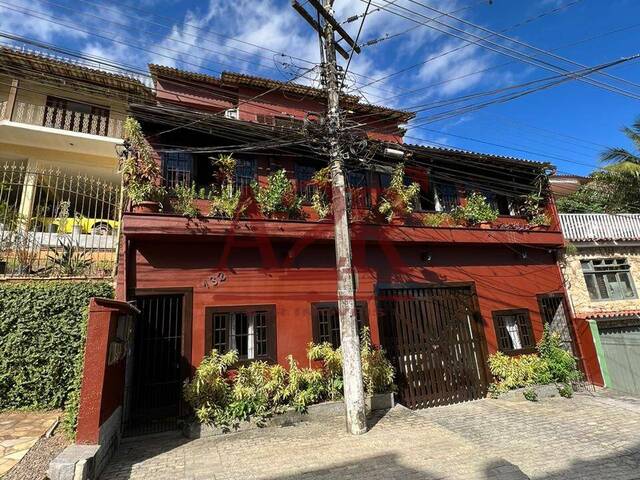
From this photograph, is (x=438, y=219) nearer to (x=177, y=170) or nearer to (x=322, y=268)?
(x=322, y=268)

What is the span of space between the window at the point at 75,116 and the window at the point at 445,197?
13417 mm

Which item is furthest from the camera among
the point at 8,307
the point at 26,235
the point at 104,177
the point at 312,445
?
the point at 104,177

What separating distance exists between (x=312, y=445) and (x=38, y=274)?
247 inches

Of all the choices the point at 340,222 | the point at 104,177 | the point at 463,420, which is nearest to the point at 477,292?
the point at 463,420

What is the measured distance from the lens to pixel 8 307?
6.39 meters

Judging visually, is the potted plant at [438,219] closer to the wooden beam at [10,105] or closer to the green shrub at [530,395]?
the green shrub at [530,395]

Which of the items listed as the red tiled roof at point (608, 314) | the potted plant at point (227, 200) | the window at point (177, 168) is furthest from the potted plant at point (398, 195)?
the red tiled roof at point (608, 314)

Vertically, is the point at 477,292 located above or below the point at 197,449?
above

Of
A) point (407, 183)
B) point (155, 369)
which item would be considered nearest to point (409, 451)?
point (155, 369)

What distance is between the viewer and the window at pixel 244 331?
759 cm

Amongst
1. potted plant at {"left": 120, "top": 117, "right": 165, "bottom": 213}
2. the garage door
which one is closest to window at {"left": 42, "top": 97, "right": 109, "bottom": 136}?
potted plant at {"left": 120, "top": 117, "right": 165, "bottom": 213}

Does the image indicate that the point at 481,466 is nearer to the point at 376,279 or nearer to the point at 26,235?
the point at 376,279

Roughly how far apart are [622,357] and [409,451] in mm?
9428

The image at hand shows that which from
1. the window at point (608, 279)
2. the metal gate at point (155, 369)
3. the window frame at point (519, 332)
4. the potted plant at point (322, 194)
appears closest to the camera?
the metal gate at point (155, 369)
